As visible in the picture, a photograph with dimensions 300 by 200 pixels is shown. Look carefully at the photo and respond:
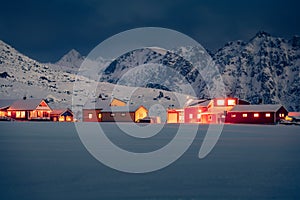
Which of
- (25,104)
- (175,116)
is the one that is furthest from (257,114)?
(25,104)

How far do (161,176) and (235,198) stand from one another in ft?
9.56

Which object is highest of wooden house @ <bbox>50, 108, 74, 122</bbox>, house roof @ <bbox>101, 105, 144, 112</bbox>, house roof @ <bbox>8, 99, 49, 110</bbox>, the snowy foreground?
house roof @ <bbox>8, 99, 49, 110</bbox>

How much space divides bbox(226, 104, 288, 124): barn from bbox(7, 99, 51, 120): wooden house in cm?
4201

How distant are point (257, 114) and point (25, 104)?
5286cm

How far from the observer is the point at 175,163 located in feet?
42.8

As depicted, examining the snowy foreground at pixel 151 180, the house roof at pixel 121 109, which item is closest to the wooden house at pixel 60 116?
the house roof at pixel 121 109

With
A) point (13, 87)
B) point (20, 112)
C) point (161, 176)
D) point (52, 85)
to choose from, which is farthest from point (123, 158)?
point (52, 85)

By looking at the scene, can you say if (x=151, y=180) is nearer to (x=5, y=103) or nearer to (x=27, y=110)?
(x=27, y=110)

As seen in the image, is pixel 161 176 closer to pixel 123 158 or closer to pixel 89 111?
pixel 123 158

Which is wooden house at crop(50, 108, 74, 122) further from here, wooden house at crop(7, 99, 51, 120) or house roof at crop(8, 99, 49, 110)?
house roof at crop(8, 99, 49, 110)

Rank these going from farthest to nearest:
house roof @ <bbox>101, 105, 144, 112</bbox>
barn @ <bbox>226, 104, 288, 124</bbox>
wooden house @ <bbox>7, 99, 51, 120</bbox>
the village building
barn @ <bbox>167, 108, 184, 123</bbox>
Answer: barn @ <bbox>167, 108, 184, 123</bbox> < house roof @ <bbox>101, 105, 144, 112</bbox> < the village building < wooden house @ <bbox>7, 99, 51, 120</bbox> < barn @ <bbox>226, 104, 288, 124</bbox>

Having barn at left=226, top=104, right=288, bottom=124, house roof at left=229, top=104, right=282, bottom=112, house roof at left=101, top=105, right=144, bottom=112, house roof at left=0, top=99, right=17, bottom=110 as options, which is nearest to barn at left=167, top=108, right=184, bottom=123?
house roof at left=101, top=105, right=144, bottom=112

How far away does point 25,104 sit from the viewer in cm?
8888

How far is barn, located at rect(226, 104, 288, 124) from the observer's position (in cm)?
7200
